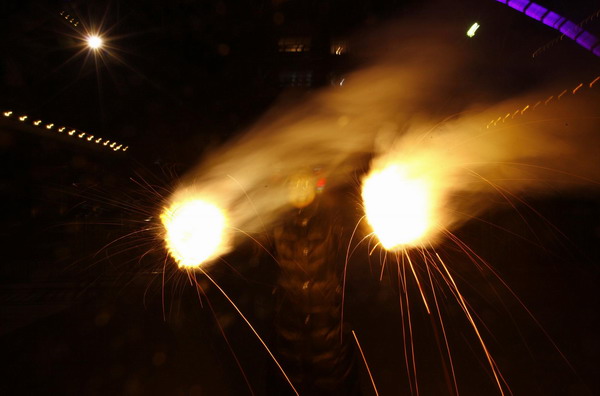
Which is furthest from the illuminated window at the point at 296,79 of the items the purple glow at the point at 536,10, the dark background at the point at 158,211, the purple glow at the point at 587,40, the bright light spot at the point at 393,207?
the purple glow at the point at 587,40

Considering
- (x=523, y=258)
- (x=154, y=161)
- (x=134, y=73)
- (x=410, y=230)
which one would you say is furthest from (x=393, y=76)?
(x=523, y=258)

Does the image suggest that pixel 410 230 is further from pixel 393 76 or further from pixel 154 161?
pixel 154 161

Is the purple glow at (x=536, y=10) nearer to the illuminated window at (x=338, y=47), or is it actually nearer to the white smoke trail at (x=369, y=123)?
the white smoke trail at (x=369, y=123)

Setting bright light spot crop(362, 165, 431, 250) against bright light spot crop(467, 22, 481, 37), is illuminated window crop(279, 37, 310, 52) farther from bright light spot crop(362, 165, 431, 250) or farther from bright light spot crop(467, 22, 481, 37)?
bright light spot crop(467, 22, 481, 37)

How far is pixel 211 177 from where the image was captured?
1.19m

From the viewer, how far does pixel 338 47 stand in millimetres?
917

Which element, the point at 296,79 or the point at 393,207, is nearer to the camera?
the point at 296,79

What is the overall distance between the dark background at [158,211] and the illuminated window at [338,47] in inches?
0.6

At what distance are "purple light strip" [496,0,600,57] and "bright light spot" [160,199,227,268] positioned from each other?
1.43 meters

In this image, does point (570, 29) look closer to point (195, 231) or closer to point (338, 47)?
point (338, 47)

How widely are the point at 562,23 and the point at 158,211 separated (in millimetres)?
1951

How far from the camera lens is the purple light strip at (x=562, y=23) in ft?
4.02

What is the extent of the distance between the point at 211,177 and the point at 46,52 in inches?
103

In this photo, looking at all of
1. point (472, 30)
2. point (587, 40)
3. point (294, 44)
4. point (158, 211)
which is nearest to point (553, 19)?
point (587, 40)
